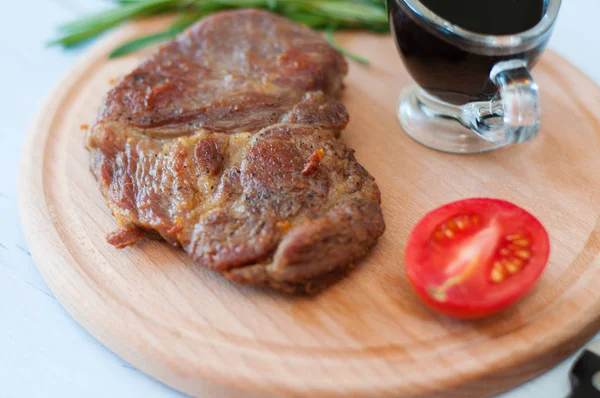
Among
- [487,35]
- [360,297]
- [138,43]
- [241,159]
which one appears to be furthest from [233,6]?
[360,297]

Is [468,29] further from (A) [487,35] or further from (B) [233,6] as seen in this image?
(B) [233,6]

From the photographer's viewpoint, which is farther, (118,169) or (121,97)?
(121,97)

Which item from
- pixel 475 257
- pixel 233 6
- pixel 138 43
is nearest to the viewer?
pixel 475 257

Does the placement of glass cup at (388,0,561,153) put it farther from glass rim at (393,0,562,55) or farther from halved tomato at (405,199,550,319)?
halved tomato at (405,199,550,319)

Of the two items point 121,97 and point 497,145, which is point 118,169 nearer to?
point 121,97

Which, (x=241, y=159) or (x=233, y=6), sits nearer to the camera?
(x=241, y=159)

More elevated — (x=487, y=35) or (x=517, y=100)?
(x=487, y=35)

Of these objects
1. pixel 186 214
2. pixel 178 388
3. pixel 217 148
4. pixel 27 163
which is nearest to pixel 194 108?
pixel 217 148

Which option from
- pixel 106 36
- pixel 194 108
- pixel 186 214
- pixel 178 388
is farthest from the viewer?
pixel 106 36
